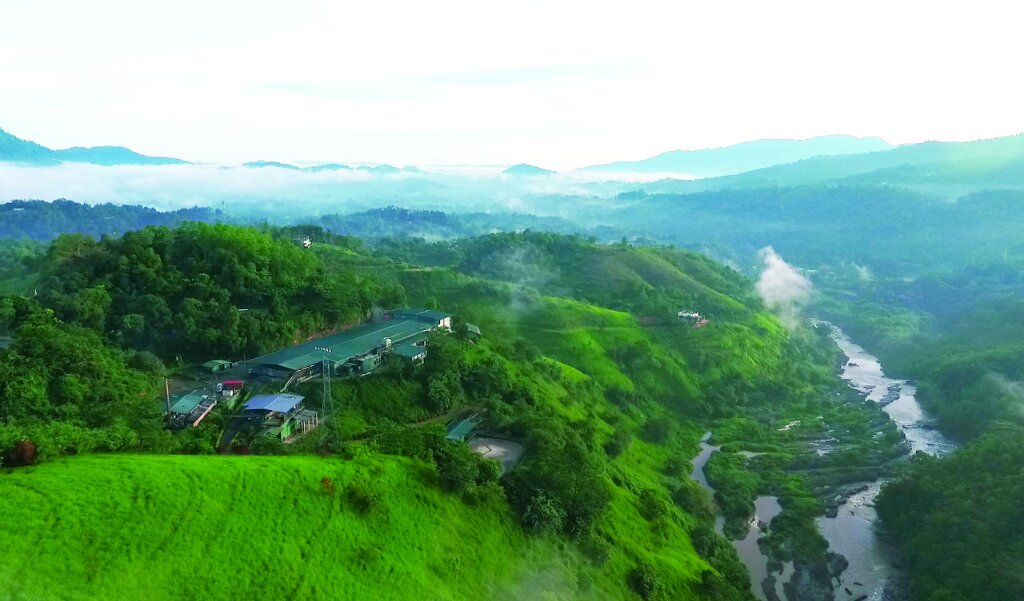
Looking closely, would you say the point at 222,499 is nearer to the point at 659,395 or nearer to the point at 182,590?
the point at 182,590

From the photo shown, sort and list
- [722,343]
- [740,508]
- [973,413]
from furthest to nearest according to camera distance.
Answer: [722,343] → [973,413] → [740,508]

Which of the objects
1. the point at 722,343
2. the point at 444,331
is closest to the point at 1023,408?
the point at 722,343

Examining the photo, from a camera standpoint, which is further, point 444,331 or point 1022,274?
point 1022,274

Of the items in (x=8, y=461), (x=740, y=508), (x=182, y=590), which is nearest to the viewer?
(x=182, y=590)

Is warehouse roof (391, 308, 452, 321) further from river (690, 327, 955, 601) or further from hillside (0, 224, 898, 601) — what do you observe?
river (690, 327, 955, 601)

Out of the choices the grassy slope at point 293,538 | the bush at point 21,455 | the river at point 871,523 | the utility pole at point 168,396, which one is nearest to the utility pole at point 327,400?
the grassy slope at point 293,538

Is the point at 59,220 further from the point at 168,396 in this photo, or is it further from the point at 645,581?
the point at 645,581

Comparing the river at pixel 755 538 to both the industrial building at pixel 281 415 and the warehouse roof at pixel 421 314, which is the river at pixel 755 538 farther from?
the industrial building at pixel 281 415
